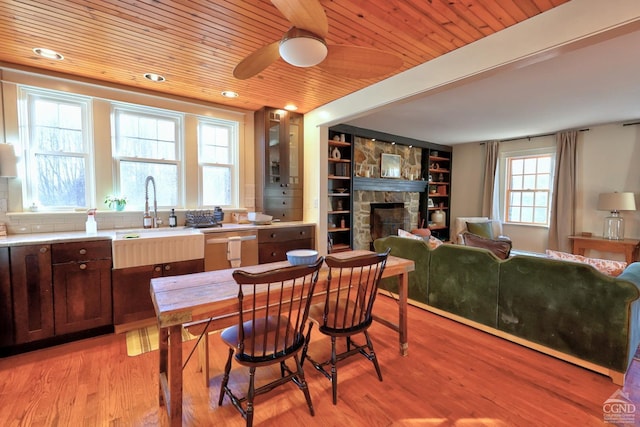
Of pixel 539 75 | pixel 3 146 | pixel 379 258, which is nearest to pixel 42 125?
pixel 3 146

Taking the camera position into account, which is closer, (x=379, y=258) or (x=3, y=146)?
(x=379, y=258)

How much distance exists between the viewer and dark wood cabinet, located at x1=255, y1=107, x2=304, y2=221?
155 inches

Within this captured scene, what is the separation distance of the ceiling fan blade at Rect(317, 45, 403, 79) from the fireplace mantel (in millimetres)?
3302

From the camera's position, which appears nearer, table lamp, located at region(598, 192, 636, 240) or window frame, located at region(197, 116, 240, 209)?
window frame, located at region(197, 116, 240, 209)

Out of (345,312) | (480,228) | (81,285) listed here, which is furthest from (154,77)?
(480,228)

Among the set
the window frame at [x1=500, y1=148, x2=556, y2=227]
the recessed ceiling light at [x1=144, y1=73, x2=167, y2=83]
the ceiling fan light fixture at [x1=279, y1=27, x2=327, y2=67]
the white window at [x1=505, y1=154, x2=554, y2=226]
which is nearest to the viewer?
the ceiling fan light fixture at [x1=279, y1=27, x2=327, y2=67]

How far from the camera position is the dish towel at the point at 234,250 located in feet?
10.8

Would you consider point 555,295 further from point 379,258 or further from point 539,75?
point 539,75

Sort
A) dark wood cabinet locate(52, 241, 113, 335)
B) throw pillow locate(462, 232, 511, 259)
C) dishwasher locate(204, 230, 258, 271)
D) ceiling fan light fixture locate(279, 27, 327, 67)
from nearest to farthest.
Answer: ceiling fan light fixture locate(279, 27, 327, 67), dark wood cabinet locate(52, 241, 113, 335), throw pillow locate(462, 232, 511, 259), dishwasher locate(204, 230, 258, 271)

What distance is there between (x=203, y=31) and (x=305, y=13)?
3.71ft

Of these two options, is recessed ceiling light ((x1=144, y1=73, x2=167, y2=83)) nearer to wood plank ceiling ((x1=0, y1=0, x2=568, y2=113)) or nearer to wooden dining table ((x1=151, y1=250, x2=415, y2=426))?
wood plank ceiling ((x1=0, y1=0, x2=568, y2=113))

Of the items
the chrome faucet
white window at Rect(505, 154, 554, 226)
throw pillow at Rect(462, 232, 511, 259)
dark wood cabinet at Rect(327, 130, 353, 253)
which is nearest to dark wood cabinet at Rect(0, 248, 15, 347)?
the chrome faucet

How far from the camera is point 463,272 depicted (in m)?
2.70

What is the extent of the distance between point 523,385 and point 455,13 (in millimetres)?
2530
